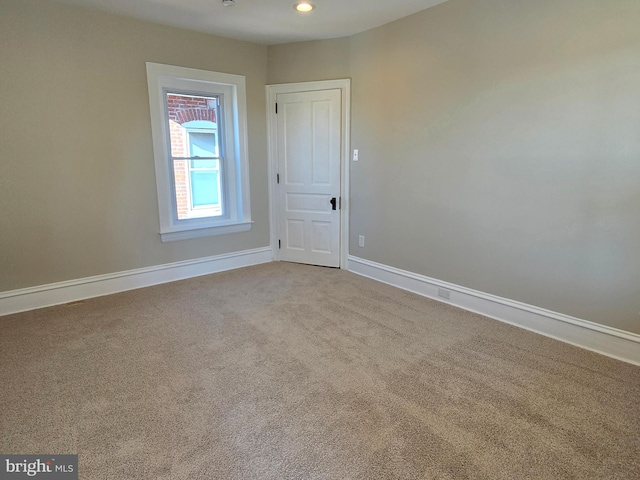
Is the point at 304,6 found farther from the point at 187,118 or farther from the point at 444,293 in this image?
the point at 444,293

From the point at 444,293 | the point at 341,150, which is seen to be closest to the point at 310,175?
the point at 341,150

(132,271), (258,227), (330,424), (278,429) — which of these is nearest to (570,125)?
(330,424)

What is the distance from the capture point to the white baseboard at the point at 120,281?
3.30 meters

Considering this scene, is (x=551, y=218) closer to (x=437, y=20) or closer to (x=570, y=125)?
(x=570, y=125)

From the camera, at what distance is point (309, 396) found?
2.12m

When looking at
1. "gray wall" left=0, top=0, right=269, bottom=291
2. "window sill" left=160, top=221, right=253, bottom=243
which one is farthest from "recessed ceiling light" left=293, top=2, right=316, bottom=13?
"window sill" left=160, top=221, right=253, bottom=243

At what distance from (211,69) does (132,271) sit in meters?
2.33

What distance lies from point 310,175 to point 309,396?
9.69ft

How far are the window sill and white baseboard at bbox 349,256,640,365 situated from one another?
72.1 inches

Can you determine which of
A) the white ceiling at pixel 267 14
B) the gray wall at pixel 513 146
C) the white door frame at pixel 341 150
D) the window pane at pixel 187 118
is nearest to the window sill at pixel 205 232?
the white door frame at pixel 341 150

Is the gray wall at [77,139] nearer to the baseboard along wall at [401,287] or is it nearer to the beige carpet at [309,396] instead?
the baseboard along wall at [401,287]

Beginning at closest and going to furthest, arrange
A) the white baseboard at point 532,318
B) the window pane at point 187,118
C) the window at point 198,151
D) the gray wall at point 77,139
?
the white baseboard at point 532,318
the gray wall at point 77,139
the window at point 198,151
the window pane at point 187,118

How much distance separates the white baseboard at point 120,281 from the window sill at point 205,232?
0.28 metres

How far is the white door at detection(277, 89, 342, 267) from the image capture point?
433cm
